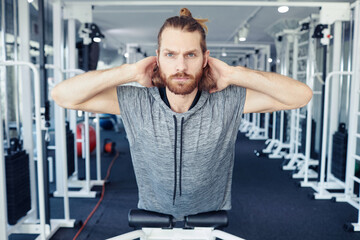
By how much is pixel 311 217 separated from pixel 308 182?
38.0 inches

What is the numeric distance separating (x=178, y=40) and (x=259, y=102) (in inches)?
16.7

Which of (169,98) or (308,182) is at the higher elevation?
(169,98)

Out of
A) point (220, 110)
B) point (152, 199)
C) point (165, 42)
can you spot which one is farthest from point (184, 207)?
point (165, 42)

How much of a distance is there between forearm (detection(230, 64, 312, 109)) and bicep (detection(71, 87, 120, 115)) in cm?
47

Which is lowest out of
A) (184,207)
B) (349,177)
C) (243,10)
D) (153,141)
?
(349,177)

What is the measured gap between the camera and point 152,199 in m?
1.32

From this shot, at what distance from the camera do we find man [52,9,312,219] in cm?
110

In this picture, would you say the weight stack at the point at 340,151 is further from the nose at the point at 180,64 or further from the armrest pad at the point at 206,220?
the nose at the point at 180,64

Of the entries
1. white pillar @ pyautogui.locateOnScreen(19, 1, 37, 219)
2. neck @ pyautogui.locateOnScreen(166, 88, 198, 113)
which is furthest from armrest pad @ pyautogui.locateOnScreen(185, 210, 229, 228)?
white pillar @ pyautogui.locateOnScreen(19, 1, 37, 219)

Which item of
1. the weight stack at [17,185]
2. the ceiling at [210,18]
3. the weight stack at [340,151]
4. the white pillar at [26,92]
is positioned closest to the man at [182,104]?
the weight stack at [17,185]

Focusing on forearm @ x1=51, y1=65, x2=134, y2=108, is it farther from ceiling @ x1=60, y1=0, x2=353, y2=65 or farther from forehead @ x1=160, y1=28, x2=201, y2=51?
ceiling @ x1=60, y1=0, x2=353, y2=65

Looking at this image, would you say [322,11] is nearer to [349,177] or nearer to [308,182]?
[349,177]

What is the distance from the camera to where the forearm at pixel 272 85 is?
1.13 metres

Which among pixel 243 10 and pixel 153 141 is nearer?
pixel 153 141
